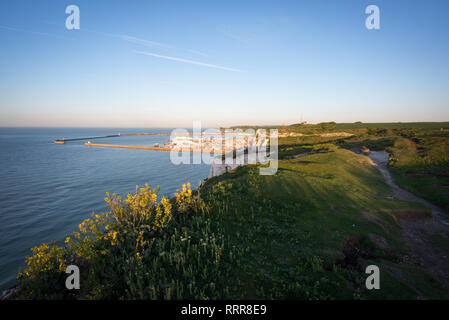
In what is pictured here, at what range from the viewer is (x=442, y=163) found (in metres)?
26.3

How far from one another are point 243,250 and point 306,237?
3.69m

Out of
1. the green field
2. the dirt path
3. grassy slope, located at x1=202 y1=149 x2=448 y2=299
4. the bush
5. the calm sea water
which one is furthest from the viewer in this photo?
the calm sea water

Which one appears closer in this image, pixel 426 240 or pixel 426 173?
pixel 426 240

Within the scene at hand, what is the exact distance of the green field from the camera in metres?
6.16

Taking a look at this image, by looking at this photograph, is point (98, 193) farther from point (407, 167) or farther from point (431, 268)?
point (407, 167)

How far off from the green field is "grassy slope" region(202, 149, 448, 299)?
0.05m

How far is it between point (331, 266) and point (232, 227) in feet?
15.3

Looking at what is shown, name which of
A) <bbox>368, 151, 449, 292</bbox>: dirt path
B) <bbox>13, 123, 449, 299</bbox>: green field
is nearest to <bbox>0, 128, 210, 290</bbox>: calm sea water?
<bbox>13, 123, 449, 299</bbox>: green field

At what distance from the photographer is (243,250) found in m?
8.04

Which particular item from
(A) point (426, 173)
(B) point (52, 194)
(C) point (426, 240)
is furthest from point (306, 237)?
(B) point (52, 194)

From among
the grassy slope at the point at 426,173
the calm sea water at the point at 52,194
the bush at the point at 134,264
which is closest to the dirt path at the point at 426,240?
the grassy slope at the point at 426,173

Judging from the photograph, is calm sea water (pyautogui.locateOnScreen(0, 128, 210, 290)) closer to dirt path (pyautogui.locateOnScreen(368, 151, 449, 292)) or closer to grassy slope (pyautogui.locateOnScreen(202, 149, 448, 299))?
grassy slope (pyautogui.locateOnScreen(202, 149, 448, 299))

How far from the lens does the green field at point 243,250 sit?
616 centimetres

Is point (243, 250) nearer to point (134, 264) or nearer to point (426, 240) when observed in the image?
point (134, 264)
